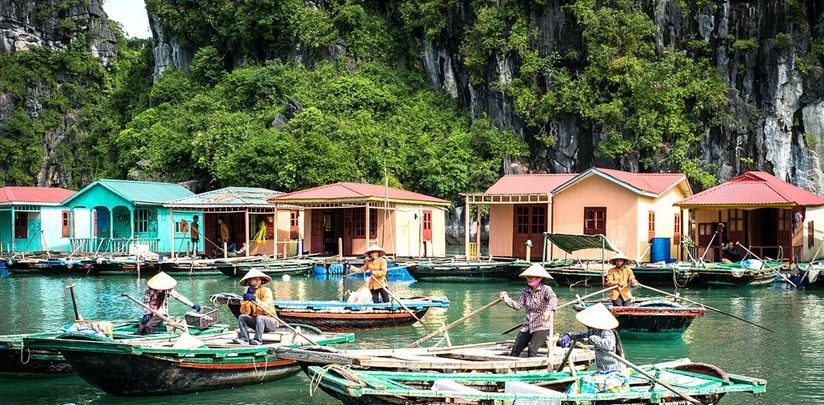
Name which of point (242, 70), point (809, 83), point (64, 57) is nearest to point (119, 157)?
point (242, 70)

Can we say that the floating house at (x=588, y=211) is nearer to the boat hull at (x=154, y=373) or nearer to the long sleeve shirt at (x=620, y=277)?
the long sleeve shirt at (x=620, y=277)

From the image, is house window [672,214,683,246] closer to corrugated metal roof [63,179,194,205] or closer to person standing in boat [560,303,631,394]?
corrugated metal roof [63,179,194,205]

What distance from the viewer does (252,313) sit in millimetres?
14211

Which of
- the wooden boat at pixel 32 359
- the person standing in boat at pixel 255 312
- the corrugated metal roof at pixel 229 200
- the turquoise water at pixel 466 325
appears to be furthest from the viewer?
the corrugated metal roof at pixel 229 200

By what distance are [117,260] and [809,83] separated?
31.6 meters

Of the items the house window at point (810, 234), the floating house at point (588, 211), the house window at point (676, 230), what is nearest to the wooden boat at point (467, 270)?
the floating house at point (588, 211)

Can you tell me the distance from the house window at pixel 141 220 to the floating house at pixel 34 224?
149 inches

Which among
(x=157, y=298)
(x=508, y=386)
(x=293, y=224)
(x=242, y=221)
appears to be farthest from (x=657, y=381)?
(x=242, y=221)

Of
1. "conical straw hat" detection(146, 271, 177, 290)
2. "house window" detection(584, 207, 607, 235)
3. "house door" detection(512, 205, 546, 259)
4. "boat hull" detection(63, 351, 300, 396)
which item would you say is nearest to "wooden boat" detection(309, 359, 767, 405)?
"boat hull" detection(63, 351, 300, 396)

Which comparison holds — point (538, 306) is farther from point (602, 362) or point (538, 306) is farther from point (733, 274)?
point (733, 274)

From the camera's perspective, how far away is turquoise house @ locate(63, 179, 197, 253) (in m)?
39.3

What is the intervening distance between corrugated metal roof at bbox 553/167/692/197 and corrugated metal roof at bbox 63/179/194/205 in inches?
692

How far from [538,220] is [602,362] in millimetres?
23570

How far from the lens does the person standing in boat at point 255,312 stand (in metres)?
13.9
